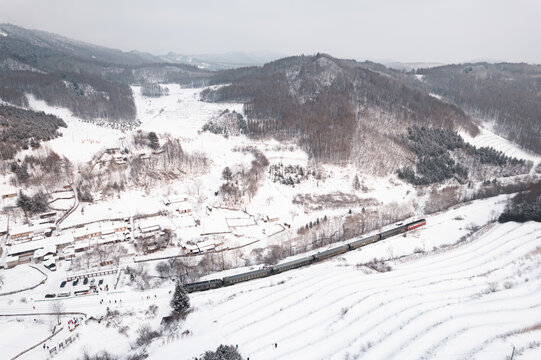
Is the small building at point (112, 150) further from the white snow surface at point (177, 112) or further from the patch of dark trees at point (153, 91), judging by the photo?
the patch of dark trees at point (153, 91)

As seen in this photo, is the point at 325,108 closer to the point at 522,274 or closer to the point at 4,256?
the point at 522,274

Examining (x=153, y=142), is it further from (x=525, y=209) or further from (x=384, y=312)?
(x=525, y=209)

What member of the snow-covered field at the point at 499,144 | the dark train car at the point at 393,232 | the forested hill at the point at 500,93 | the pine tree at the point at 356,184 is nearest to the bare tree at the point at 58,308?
the dark train car at the point at 393,232

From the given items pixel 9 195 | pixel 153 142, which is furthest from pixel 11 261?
pixel 153 142

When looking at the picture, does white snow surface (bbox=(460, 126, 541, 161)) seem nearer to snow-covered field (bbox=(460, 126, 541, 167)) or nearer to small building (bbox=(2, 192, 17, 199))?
snow-covered field (bbox=(460, 126, 541, 167))

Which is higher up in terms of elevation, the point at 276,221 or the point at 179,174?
the point at 179,174

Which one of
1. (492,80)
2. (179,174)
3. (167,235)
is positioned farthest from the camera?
(492,80)

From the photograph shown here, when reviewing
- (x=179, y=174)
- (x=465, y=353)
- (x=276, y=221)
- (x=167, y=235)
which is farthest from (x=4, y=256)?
(x=465, y=353)
